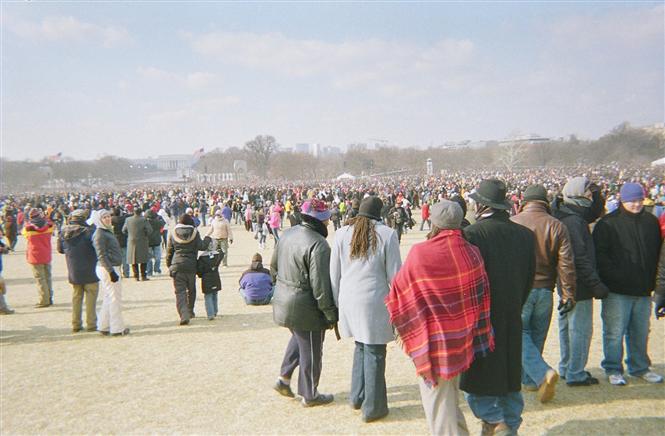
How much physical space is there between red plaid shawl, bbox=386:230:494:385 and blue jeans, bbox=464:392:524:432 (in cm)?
52

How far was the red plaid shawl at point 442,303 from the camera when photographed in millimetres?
2920

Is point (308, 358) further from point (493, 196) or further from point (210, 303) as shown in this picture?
point (210, 303)

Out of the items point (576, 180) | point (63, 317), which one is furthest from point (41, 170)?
point (576, 180)

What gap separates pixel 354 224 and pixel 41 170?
4476 inches

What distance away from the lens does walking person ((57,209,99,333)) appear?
6656mm

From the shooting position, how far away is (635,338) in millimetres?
4484

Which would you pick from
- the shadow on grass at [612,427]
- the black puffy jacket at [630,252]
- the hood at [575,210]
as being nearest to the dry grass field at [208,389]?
the shadow on grass at [612,427]

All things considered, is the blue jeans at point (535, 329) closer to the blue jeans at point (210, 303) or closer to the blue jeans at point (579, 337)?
the blue jeans at point (579, 337)

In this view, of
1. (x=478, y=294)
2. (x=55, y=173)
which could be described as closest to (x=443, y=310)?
(x=478, y=294)

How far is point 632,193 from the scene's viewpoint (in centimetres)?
430

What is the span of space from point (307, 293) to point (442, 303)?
1471 millimetres

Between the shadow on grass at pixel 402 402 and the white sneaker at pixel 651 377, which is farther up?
the white sneaker at pixel 651 377

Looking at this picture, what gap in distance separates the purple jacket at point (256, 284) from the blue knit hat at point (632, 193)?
5.88 meters

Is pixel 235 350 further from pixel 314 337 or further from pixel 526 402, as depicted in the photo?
pixel 526 402
